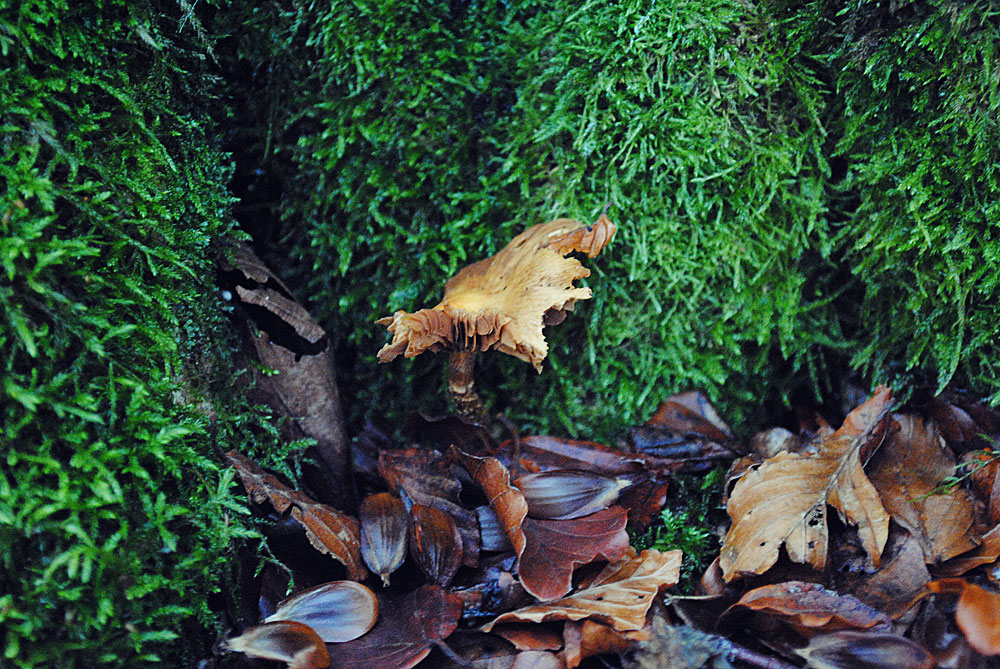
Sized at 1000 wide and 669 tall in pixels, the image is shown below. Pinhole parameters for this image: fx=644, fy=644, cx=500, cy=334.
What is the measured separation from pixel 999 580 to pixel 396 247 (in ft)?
6.19

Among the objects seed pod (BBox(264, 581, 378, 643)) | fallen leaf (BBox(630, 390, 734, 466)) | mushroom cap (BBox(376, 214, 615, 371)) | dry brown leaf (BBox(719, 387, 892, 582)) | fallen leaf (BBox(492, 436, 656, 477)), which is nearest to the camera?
seed pod (BBox(264, 581, 378, 643))

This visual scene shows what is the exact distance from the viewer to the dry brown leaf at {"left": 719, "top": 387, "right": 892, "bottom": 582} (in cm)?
162

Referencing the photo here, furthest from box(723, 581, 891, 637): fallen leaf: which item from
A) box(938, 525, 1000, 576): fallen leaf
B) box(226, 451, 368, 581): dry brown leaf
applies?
box(226, 451, 368, 581): dry brown leaf

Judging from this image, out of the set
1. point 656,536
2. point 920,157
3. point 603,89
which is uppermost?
point 603,89

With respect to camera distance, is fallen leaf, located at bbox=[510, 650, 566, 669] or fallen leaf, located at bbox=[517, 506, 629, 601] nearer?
fallen leaf, located at bbox=[510, 650, 566, 669]

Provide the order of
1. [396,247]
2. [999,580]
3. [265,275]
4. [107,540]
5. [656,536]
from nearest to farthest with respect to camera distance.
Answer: [107,540], [999,580], [656,536], [265,275], [396,247]

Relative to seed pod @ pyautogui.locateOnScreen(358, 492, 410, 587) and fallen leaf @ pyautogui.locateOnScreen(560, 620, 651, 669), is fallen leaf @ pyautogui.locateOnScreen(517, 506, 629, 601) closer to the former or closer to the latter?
fallen leaf @ pyautogui.locateOnScreen(560, 620, 651, 669)

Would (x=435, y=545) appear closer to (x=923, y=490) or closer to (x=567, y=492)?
(x=567, y=492)

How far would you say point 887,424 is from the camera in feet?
6.29

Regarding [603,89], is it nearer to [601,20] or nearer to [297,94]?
[601,20]

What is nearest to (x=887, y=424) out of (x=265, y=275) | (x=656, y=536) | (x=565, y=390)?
(x=656, y=536)

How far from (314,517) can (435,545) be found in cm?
33

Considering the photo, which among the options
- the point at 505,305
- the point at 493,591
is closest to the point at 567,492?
the point at 493,591

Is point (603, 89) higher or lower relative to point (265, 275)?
higher
